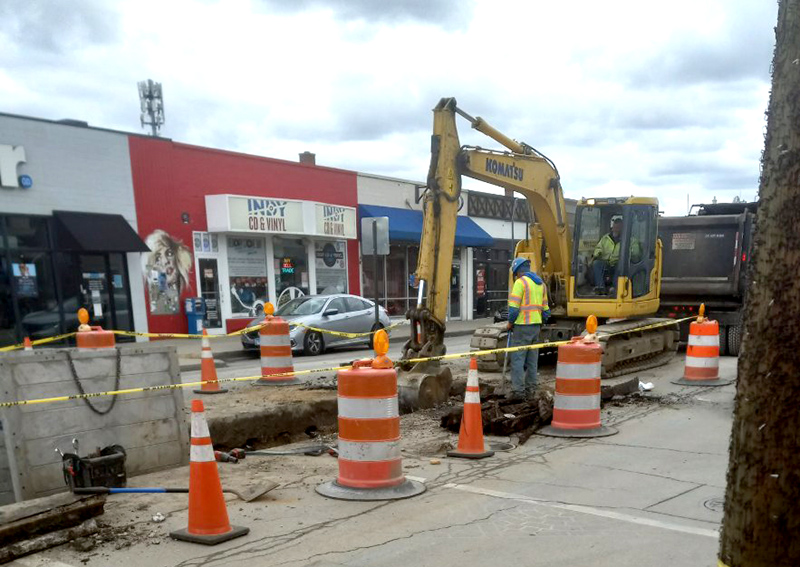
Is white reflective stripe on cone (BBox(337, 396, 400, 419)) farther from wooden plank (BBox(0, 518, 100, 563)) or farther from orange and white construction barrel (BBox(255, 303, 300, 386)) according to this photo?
orange and white construction barrel (BBox(255, 303, 300, 386))

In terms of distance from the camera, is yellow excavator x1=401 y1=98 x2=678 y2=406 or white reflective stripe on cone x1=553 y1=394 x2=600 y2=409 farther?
yellow excavator x1=401 y1=98 x2=678 y2=406

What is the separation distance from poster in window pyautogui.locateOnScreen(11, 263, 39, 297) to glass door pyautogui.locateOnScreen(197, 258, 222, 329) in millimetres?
4731

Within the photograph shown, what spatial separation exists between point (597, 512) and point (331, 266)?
19633 mm

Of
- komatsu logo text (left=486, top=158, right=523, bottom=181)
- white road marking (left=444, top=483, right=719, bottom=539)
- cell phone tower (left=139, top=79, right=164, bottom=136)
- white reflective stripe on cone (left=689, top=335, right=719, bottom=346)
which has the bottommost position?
white road marking (left=444, top=483, right=719, bottom=539)

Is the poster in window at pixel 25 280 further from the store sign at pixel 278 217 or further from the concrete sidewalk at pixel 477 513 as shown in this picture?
the concrete sidewalk at pixel 477 513

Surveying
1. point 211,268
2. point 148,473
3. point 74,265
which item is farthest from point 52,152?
point 148,473

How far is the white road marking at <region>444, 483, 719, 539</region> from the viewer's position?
4.47 metres

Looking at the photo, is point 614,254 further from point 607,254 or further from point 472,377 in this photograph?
point 472,377

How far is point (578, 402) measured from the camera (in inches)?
291

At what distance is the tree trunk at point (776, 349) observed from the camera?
1.86 metres

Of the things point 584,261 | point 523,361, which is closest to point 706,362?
point 584,261

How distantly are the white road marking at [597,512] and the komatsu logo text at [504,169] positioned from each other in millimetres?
5455

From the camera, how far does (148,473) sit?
5953 millimetres

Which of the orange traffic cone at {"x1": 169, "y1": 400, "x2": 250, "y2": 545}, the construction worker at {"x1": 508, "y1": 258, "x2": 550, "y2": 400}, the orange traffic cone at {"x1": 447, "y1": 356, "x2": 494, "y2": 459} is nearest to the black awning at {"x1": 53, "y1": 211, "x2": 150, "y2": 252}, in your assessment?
the construction worker at {"x1": 508, "y1": 258, "x2": 550, "y2": 400}
